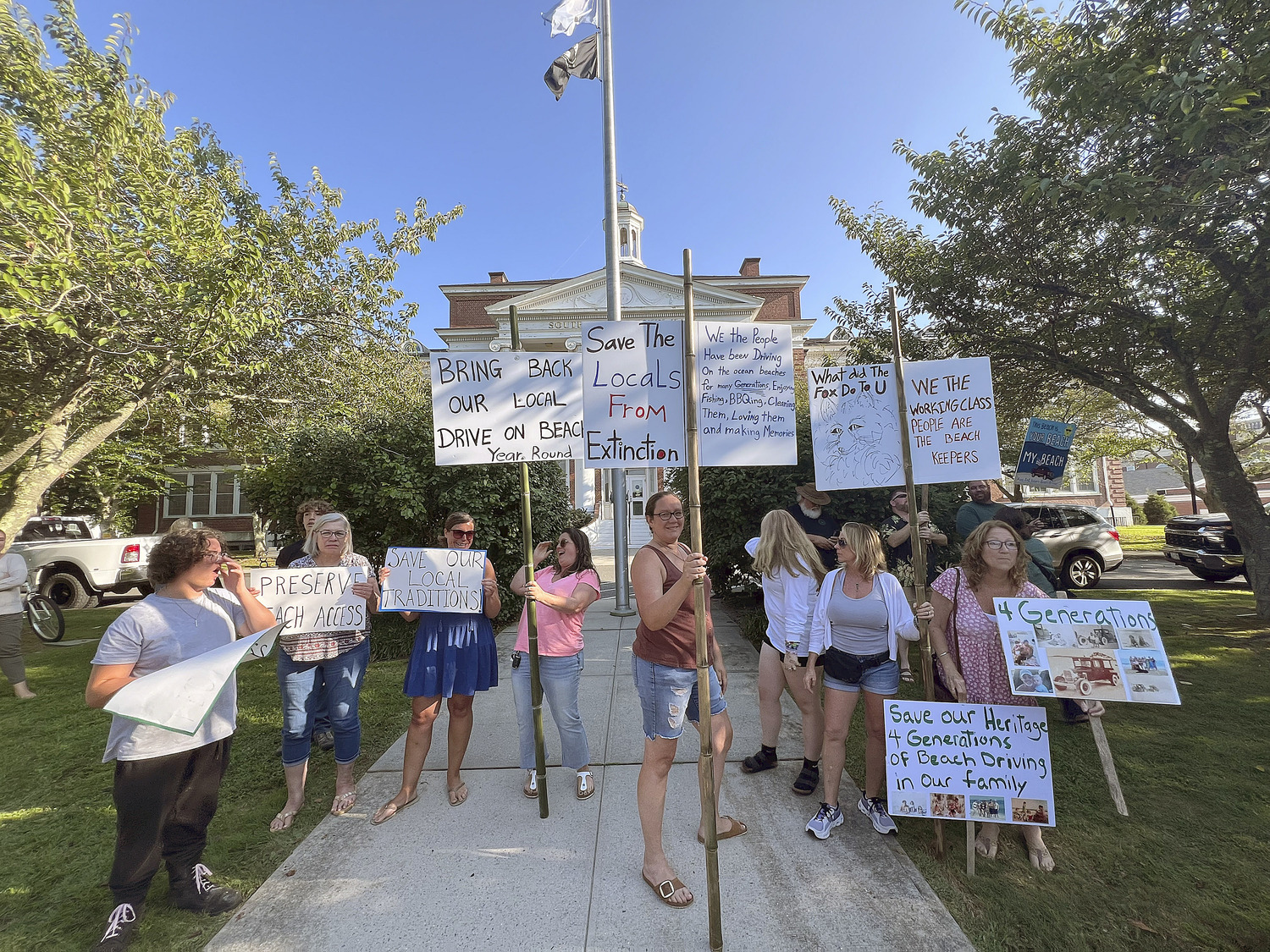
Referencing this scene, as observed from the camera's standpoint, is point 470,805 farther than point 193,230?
No

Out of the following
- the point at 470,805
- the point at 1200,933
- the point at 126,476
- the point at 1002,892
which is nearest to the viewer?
the point at 1200,933

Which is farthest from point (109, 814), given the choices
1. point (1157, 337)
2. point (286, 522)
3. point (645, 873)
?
point (1157, 337)

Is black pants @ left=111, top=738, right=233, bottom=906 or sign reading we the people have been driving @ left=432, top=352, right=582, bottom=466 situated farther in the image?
sign reading we the people have been driving @ left=432, top=352, right=582, bottom=466

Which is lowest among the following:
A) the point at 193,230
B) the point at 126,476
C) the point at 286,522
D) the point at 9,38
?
the point at 286,522

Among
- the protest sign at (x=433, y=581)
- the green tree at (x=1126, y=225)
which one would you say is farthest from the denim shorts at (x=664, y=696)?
the green tree at (x=1126, y=225)

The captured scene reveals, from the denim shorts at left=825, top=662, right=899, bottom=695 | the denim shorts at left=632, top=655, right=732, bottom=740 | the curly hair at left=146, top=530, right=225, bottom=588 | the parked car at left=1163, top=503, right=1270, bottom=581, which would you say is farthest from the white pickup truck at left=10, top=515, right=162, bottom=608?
the parked car at left=1163, top=503, right=1270, bottom=581

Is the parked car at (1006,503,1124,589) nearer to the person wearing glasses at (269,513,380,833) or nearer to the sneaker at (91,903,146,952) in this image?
the person wearing glasses at (269,513,380,833)

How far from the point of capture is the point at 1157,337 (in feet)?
23.8

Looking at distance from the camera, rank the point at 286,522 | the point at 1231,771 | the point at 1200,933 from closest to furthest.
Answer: the point at 1200,933, the point at 1231,771, the point at 286,522

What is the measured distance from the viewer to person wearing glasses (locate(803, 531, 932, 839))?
3129mm

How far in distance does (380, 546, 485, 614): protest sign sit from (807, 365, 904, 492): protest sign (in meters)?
2.41

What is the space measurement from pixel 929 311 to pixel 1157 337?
2.72 meters

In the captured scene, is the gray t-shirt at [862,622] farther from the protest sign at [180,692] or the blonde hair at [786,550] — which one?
the protest sign at [180,692]

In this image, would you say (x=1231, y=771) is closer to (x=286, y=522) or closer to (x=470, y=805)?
(x=470, y=805)
